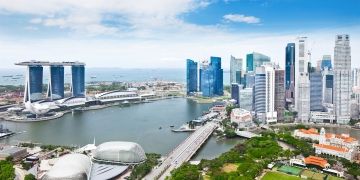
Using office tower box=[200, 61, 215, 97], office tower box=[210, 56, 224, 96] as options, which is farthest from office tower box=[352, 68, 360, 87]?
office tower box=[200, 61, 215, 97]

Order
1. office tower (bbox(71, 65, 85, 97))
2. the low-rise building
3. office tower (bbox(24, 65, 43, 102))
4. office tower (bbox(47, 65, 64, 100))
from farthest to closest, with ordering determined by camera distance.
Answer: office tower (bbox(71, 65, 85, 97))
office tower (bbox(47, 65, 64, 100))
office tower (bbox(24, 65, 43, 102))
the low-rise building

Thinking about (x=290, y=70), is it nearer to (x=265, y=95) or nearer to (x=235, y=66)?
(x=265, y=95)

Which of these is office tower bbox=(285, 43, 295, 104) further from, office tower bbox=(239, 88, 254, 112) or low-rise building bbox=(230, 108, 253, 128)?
low-rise building bbox=(230, 108, 253, 128)

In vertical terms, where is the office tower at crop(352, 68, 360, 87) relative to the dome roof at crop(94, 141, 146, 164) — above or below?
above

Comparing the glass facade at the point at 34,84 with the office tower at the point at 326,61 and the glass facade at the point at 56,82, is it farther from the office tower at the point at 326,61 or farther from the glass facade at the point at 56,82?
the office tower at the point at 326,61

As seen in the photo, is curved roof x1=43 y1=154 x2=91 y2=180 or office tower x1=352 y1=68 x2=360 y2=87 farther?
office tower x1=352 y1=68 x2=360 y2=87

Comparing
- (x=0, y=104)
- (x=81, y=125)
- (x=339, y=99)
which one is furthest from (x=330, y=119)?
(x=0, y=104)

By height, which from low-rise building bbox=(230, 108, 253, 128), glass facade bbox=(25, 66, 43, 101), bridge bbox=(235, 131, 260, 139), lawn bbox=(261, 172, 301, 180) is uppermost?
glass facade bbox=(25, 66, 43, 101)
